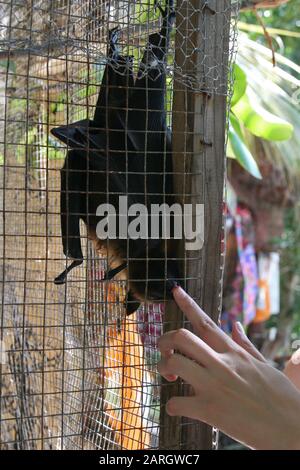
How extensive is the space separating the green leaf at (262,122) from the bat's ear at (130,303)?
1.91 ft

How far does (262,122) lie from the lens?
1.48m

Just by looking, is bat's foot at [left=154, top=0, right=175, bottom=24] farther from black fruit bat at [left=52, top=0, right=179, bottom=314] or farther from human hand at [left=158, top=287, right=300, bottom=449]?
human hand at [left=158, top=287, right=300, bottom=449]

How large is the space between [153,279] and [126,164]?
0.69ft

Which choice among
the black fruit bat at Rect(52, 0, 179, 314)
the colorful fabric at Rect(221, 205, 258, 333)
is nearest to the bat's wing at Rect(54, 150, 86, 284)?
the black fruit bat at Rect(52, 0, 179, 314)

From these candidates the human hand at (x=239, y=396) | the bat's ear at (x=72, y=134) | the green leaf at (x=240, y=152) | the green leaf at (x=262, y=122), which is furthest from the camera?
the green leaf at (x=240, y=152)

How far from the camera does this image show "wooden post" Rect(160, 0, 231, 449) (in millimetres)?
1131

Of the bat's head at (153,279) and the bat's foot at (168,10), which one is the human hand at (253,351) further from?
the bat's foot at (168,10)

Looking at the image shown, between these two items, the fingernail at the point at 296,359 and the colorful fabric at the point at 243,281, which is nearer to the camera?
the fingernail at the point at 296,359

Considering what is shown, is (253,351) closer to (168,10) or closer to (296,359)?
(296,359)

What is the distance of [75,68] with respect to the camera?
1.27 meters

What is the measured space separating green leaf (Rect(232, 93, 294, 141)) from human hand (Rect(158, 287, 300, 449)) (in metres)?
0.79

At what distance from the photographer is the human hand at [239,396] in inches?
28.8

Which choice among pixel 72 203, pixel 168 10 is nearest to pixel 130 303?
pixel 72 203

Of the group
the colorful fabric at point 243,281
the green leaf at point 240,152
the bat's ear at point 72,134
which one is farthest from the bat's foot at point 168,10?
the colorful fabric at point 243,281
